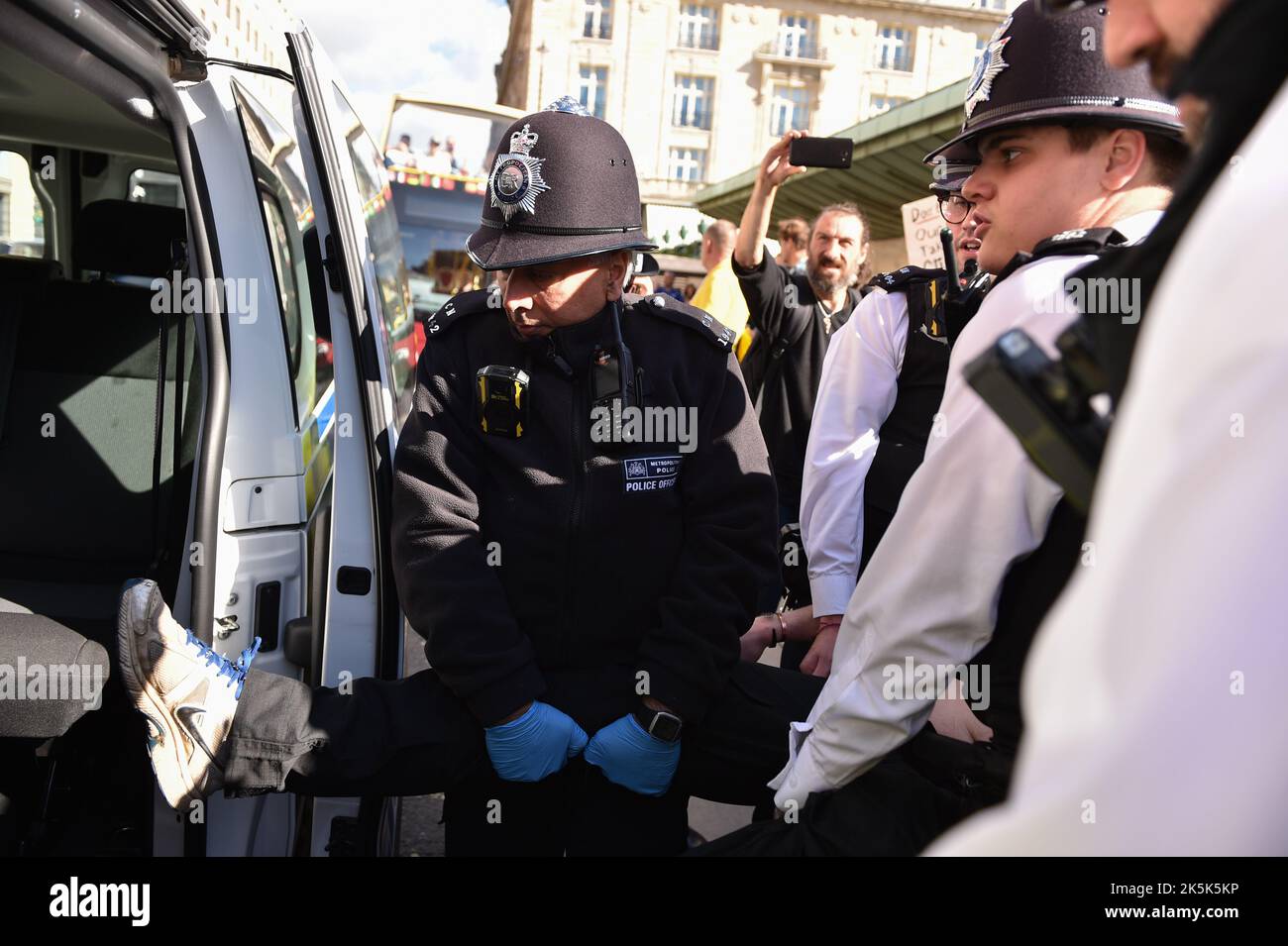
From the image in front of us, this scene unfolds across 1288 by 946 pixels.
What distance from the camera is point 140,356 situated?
313 cm

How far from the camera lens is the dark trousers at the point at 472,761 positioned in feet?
5.92

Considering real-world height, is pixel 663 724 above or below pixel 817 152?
below

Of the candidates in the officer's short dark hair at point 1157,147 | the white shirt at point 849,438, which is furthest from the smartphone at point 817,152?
the officer's short dark hair at point 1157,147

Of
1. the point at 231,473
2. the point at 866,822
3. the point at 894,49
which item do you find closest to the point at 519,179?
the point at 231,473

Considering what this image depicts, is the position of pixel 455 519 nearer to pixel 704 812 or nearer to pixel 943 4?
pixel 704 812

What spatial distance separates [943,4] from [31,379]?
188 ft

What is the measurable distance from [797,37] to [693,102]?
6.90m

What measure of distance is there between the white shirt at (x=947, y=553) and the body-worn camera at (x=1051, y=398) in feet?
1.20

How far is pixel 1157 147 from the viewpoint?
4.56 ft

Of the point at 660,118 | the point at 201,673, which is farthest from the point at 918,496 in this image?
the point at 660,118

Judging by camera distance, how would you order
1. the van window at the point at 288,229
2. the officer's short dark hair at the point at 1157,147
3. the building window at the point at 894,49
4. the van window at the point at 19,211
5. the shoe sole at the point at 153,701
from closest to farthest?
the officer's short dark hair at the point at 1157,147, the shoe sole at the point at 153,701, the van window at the point at 288,229, the van window at the point at 19,211, the building window at the point at 894,49

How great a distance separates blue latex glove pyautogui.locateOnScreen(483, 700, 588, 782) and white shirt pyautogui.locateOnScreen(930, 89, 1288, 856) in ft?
4.54

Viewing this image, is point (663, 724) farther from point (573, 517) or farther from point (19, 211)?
point (19, 211)

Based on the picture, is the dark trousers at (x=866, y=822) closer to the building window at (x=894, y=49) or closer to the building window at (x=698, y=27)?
the building window at (x=698, y=27)
